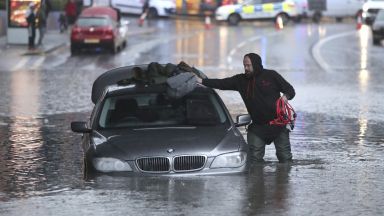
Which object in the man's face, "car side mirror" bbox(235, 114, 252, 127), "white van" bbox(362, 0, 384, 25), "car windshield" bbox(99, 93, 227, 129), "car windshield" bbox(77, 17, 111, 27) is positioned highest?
the man's face

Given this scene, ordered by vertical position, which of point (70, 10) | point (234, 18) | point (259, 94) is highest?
point (259, 94)

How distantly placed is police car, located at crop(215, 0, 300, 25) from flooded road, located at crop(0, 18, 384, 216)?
24299mm

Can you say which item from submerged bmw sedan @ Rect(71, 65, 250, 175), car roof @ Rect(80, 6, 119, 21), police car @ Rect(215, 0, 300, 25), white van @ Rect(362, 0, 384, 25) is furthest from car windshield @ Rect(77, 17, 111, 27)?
submerged bmw sedan @ Rect(71, 65, 250, 175)

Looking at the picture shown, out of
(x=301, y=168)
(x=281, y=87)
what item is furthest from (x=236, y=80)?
(x=301, y=168)

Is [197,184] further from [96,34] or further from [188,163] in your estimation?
[96,34]

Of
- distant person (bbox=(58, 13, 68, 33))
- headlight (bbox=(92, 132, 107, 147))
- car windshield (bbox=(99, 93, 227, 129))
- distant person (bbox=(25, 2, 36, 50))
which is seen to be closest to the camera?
headlight (bbox=(92, 132, 107, 147))

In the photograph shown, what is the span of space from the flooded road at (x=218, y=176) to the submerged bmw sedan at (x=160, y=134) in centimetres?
15

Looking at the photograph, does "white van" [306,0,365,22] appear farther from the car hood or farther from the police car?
the car hood

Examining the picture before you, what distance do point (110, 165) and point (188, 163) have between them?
2.65 feet

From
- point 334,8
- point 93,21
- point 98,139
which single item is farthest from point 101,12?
point 98,139

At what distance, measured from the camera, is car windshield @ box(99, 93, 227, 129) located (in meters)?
10.1

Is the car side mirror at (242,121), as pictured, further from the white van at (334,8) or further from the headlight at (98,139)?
the white van at (334,8)

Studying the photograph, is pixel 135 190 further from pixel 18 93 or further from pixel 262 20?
pixel 262 20

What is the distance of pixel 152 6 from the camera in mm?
56188
